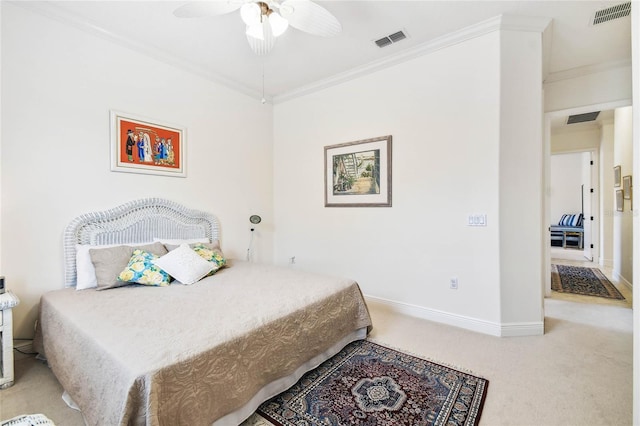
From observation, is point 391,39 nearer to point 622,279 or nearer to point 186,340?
point 186,340

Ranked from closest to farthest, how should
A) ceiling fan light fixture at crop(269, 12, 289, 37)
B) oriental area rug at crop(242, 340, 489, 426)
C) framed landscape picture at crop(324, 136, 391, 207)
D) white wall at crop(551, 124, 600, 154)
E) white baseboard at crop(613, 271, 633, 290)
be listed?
oriental area rug at crop(242, 340, 489, 426)
ceiling fan light fixture at crop(269, 12, 289, 37)
framed landscape picture at crop(324, 136, 391, 207)
white baseboard at crop(613, 271, 633, 290)
white wall at crop(551, 124, 600, 154)

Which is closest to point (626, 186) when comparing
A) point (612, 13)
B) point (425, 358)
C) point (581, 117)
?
point (581, 117)

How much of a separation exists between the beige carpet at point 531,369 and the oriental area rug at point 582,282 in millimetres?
880

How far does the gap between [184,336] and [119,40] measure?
2.91m

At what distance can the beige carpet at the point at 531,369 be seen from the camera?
165 centimetres

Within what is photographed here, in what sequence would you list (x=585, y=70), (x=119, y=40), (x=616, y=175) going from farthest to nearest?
(x=616, y=175) → (x=585, y=70) → (x=119, y=40)

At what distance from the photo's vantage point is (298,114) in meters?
4.12

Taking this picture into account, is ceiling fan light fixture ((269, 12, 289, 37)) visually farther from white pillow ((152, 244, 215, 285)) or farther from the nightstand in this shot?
the nightstand

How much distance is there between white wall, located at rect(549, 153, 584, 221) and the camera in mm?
8430

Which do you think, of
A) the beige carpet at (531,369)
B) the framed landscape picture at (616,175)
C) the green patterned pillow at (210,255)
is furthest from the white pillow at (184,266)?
the framed landscape picture at (616,175)

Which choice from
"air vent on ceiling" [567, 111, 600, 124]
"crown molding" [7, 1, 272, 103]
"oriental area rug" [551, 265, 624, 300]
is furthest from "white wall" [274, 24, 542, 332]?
"air vent on ceiling" [567, 111, 600, 124]

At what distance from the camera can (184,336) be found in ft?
4.72

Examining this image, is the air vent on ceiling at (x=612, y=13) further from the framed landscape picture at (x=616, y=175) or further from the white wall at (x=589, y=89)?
the framed landscape picture at (x=616, y=175)

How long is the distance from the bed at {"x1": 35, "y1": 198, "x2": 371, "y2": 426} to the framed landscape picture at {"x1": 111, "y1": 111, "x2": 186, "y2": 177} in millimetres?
432
